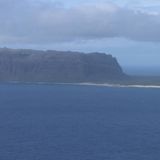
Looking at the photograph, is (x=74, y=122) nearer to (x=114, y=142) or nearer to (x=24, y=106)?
(x=114, y=142)

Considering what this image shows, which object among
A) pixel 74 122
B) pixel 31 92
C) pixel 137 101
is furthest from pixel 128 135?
pixel 31 92

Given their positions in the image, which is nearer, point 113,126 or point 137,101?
point 113,126

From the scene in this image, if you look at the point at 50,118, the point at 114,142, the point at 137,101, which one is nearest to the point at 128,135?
the point at 114,142

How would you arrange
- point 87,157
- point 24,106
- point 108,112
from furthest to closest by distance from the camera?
point 24,106, point 108,112, point 87,157

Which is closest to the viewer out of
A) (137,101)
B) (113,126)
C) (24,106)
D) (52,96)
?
(113,126)

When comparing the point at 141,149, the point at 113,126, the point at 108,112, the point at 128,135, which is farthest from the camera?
the point at 108,112

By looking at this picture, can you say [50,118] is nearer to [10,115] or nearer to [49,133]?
[10,115]
